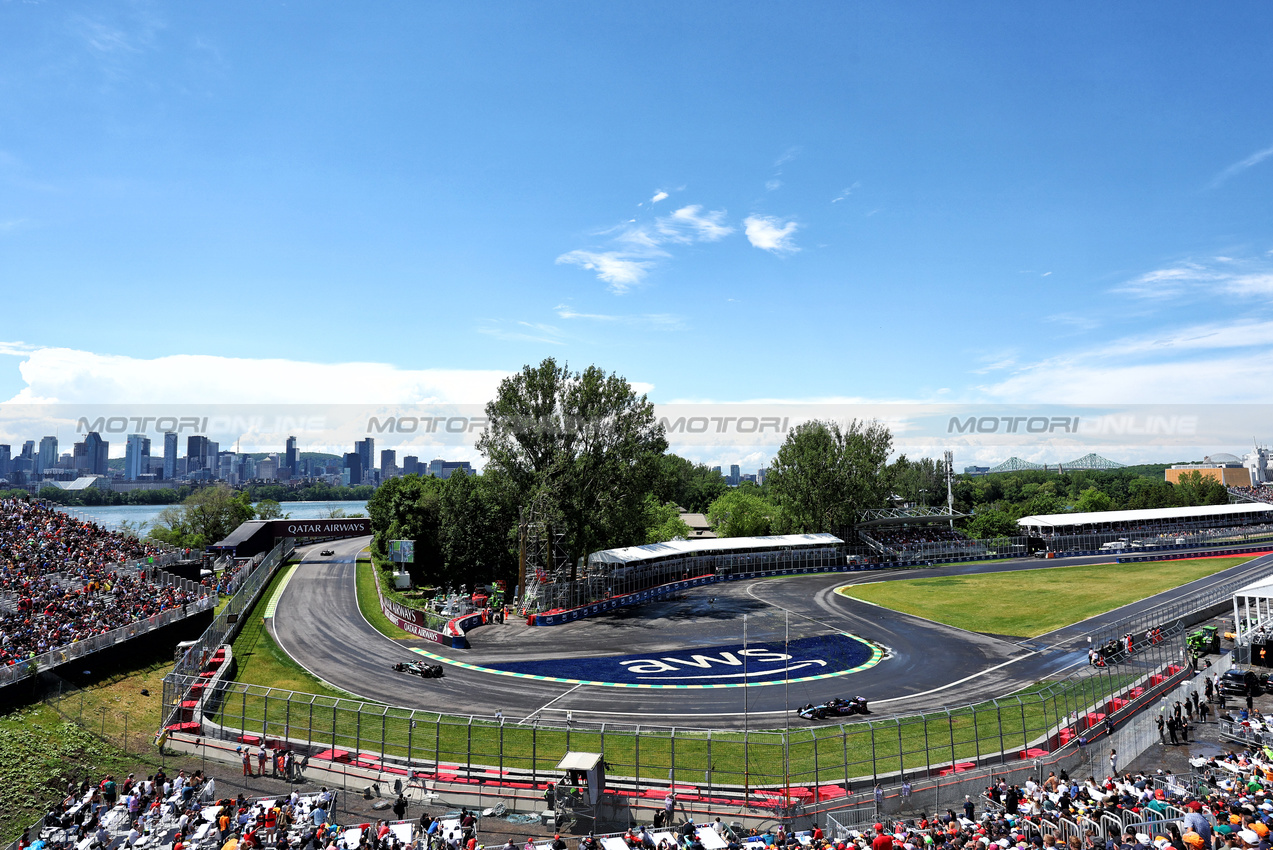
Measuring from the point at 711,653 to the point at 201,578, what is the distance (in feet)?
148

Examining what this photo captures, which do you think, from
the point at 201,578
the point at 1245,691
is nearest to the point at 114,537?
the point at 201,578

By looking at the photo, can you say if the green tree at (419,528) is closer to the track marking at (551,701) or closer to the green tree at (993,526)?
the track marking at (551,701)

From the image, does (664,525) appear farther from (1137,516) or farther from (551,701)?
(551,701)

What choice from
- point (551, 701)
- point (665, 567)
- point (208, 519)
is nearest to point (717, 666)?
point (551, 701)

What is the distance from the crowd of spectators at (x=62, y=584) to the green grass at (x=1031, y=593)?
2171 inches

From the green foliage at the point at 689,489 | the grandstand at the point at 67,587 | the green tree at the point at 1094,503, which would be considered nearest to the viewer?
the grandstand at the point at 67,587

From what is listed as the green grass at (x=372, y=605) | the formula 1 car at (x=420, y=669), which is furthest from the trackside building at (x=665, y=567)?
the formula 1 car at (x=420, y=669)

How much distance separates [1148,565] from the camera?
266ft

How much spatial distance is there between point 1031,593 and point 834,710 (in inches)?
1698

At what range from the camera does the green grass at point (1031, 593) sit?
54031 mm

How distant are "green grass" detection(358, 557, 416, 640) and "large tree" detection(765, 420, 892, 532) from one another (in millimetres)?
56565

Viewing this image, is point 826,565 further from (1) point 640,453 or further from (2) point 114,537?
(2) point 114,537

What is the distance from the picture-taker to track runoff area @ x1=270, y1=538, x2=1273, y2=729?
33750 mm

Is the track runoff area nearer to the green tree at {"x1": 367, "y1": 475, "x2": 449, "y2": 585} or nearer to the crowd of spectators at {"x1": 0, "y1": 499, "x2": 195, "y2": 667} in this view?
the crowd of spectators at {"x1": 0, "y1": 499, "x2": 195, "y2": 667}
